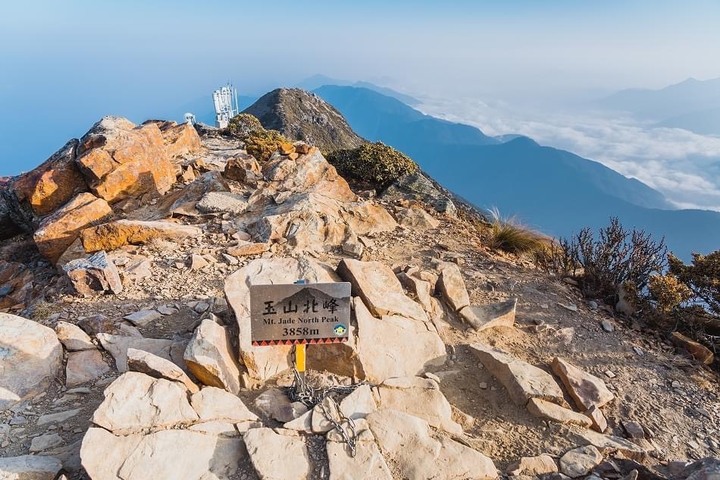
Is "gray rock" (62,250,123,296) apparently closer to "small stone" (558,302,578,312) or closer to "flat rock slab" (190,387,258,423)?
"flat rock slab" (190,387,258,423)

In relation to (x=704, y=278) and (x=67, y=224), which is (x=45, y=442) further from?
(x=704, y=278)

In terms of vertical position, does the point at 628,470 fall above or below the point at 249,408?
below

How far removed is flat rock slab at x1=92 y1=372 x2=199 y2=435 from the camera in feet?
13.5

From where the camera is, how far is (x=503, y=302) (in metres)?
7.98

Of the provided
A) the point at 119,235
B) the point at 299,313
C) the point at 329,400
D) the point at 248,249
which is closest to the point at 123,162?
the point at 119,235

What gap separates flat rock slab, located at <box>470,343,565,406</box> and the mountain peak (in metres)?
42.0

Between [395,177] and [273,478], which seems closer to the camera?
[273,478]

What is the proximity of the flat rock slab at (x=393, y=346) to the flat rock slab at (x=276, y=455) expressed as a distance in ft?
5.86

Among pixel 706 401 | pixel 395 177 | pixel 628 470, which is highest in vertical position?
pixel 395 177

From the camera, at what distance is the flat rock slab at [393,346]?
5945 millimetres

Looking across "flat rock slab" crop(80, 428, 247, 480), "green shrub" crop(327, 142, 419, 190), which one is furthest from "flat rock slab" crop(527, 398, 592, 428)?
"green shrub" crop(327, 142, 419, 190)

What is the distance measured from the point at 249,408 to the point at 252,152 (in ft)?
42.2

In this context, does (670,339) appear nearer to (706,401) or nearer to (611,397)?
(706,401)

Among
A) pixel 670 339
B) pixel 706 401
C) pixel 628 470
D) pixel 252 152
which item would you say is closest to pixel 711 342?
pixel 670 339
